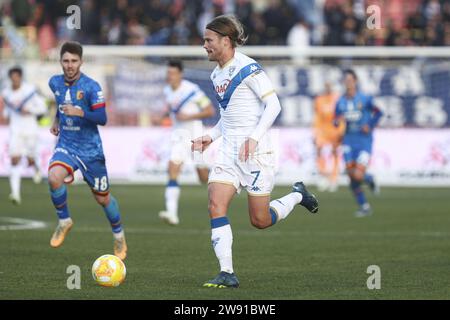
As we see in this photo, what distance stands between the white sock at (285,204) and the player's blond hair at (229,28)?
5.86 ft

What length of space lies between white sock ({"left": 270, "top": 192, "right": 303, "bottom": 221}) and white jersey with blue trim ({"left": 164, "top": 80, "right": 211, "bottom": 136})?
24.4 ft

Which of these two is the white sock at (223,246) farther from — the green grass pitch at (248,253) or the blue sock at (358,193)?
the blue sock at (358,193)

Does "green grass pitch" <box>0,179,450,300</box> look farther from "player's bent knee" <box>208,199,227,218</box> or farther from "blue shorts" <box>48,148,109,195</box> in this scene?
"blue shorts" <box>48,148,109,195</box>

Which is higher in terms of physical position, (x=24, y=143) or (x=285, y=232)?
(x=24, y=143)

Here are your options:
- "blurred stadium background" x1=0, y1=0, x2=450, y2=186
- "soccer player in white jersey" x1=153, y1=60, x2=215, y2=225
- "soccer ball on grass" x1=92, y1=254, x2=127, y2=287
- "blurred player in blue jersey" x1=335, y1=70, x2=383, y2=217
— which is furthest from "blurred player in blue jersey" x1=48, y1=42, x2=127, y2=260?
"blurred stadium background" x1=0, y1=0, x2=450, y2=186

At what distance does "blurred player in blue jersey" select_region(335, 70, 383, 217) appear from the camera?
842 inches

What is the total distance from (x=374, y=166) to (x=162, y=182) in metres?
5.50

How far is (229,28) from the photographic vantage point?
10.5m

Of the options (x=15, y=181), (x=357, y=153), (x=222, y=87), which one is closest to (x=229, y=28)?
(x=222, y=87)

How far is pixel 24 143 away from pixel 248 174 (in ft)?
51.3

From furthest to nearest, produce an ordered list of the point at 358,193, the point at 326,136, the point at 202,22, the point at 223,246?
the point at 202,22, the point at 326,136, the point at 358,193, the point at 223,246

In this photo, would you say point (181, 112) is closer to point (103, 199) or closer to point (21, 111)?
point (103, 199)

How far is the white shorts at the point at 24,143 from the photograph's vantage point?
24.0 metres

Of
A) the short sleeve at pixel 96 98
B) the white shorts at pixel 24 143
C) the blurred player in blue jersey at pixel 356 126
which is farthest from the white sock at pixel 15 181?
the short sleeve at pixel 96 98
